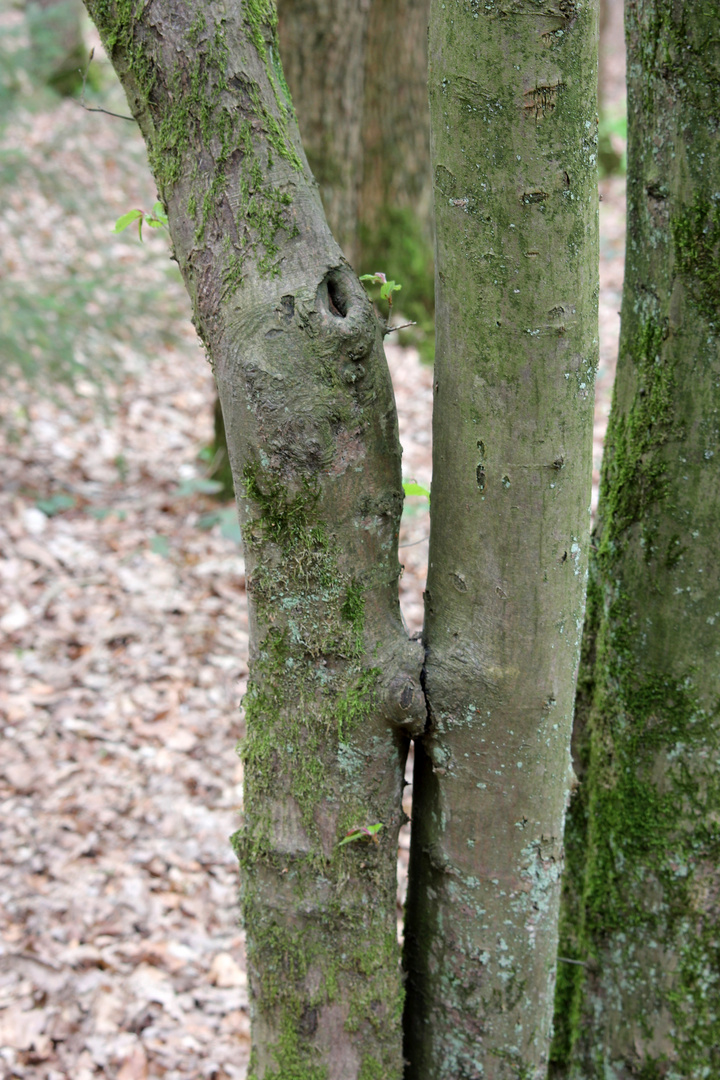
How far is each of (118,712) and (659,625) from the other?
2627mm

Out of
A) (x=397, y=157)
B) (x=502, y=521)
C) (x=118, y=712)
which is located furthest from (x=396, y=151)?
(x=502, y=521)

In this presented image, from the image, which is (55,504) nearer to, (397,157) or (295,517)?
(295,517)

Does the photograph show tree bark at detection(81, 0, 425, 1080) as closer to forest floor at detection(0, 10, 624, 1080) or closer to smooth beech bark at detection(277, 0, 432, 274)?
forest floor at detection(0, 10, 624, 1080)

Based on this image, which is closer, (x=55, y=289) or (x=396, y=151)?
(x=55, y=289)

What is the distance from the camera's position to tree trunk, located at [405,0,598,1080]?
1.21 m

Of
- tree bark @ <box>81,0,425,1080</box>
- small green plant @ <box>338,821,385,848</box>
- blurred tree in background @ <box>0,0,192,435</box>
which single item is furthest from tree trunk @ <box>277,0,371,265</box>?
small green plant @ <box>338,821,385,848</box>

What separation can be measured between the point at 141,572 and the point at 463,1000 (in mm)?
3284

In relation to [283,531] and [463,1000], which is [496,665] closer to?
[283,531]

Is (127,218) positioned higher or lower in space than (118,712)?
higher

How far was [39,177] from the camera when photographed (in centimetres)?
516

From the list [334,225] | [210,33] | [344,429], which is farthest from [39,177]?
Answer: [344,429]

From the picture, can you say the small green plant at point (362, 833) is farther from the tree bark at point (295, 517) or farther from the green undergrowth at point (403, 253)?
the green undergrowth at point (403, 253)

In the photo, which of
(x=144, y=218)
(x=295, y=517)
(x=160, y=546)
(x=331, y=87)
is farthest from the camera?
(x=331, y=87)

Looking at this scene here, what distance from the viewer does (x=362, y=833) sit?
1.45m
